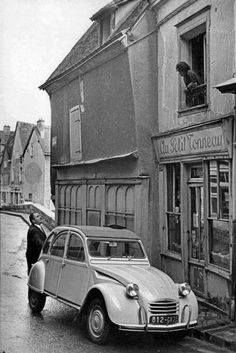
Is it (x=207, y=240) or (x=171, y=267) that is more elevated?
(x=207, y=240)

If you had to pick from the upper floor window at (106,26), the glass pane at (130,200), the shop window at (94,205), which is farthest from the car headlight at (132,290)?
the upper floor window at (106,26)

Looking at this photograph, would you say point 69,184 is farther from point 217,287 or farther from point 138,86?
point 217,287

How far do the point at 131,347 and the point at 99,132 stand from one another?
23.2 ft

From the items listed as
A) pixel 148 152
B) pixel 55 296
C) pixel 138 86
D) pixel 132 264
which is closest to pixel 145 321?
pixel 132 264

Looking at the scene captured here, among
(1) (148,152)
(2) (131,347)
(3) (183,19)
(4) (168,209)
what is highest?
(3) (183,19)

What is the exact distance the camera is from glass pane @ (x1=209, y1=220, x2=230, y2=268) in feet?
25.7

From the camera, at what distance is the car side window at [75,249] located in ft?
23.4

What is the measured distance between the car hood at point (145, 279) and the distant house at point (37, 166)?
18430 mm

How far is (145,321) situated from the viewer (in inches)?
234

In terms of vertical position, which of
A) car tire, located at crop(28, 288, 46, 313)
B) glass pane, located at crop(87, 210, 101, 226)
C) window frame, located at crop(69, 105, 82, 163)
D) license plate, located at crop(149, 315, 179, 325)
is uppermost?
window frame, located at crop(69, 105, 82, 163)

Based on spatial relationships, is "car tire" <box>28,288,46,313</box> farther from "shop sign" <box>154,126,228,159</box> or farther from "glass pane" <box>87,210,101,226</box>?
"glass pane" <box>87,210,101,226</box>

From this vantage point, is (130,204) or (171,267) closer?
(171,267)

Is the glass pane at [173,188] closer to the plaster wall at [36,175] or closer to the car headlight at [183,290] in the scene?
the car headlight at [183,290]

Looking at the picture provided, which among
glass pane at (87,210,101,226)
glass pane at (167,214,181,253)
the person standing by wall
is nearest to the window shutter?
glass pane at (87,210,101,226)
